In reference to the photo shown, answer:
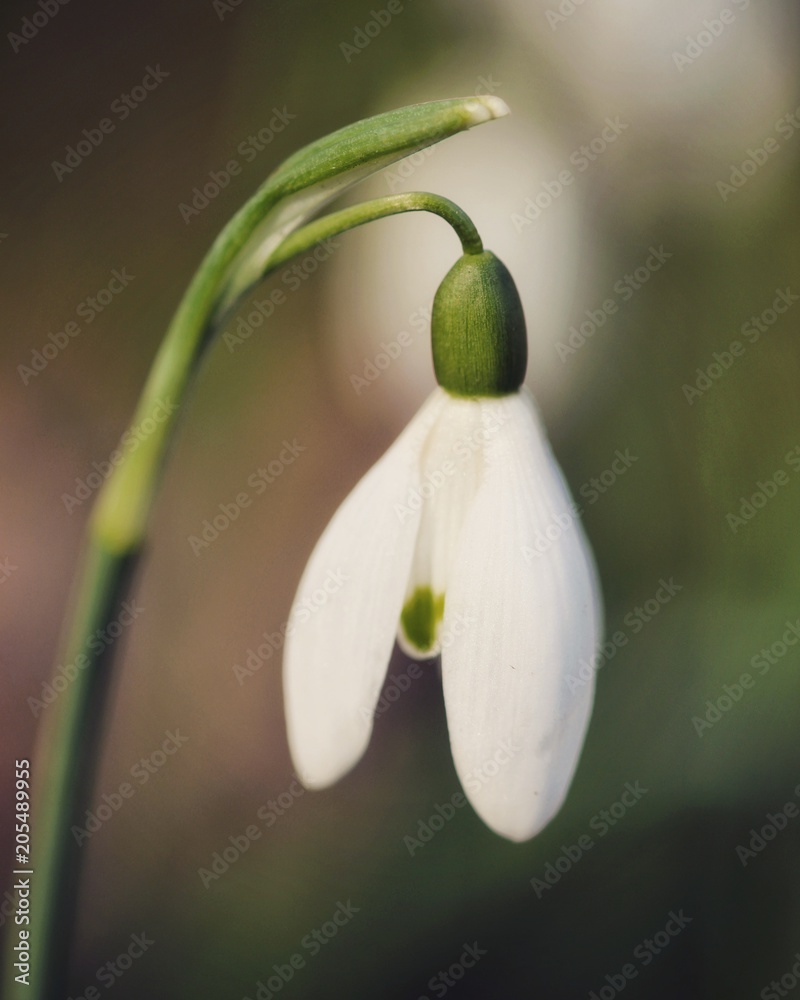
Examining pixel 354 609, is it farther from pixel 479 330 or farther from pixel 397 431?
pixel 397 431

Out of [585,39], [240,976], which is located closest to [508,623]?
[240,976]
